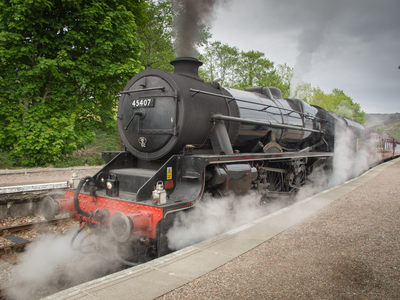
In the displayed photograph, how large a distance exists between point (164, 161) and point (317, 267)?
275 centimetres

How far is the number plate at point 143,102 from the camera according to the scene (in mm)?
4691

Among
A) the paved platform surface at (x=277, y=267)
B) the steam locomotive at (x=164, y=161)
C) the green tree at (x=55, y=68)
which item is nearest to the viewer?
the paved platform surface at (x=277, y=267)

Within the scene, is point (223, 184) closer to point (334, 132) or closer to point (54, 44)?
point (334, 132)

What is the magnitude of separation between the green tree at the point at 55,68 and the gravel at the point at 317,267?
28.6 ft

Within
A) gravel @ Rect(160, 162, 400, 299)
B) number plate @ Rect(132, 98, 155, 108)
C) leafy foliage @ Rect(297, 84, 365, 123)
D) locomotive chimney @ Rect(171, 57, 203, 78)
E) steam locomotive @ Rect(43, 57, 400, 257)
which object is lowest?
gravel @ Rect(160, 162, 400, 299)

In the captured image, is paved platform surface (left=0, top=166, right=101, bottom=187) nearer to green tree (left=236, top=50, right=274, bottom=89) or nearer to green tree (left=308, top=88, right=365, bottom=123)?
green tree (left=236, top=50, right=274, bottom=89)

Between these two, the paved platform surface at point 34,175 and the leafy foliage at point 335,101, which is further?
the leafy foliage at point 335,101

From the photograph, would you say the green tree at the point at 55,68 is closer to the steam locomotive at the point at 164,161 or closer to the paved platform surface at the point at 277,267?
the steam locomotive at the point at 164,161

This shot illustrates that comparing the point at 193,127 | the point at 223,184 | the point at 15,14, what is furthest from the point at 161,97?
the point at 15,14

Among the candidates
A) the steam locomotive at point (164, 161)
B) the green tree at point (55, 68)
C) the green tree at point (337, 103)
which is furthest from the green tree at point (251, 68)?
the steam locomotive at point (164, 161)

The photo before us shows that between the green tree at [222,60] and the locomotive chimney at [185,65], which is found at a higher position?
the green tree at [222,60]

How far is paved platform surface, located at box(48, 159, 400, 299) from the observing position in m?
2.71

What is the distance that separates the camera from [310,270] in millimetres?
3234

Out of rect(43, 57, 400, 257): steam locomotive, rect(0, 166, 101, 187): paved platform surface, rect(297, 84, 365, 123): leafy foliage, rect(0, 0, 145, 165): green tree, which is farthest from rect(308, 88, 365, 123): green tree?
rect(43, 57, 400, 257): steam locomotive
